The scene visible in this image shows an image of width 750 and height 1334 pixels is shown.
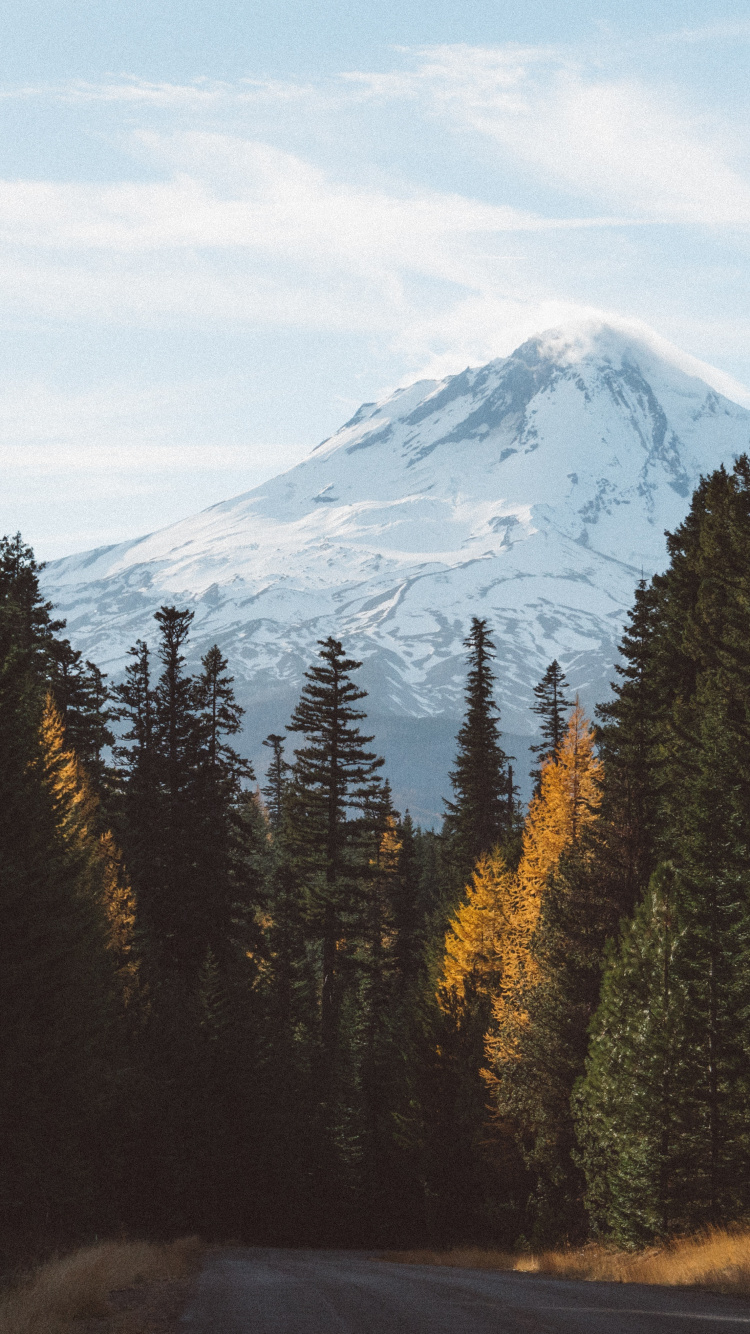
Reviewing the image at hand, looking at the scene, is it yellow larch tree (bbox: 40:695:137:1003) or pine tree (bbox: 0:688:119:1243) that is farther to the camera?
yellow larch tree (bbox: 40:695:137:1003)

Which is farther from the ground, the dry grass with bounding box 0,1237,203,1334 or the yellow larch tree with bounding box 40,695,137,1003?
the yellow larch tree with bounding box 40,695,137,1003

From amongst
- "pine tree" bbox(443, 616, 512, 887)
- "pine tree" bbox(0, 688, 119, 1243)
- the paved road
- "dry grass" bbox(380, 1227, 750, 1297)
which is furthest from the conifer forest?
the paved road

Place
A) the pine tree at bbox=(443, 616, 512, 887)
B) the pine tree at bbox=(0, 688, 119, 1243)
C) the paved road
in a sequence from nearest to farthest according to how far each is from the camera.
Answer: the paved road → the pine tree at bbox=(0, 688, 119, 1243) → the pine tree at bbox=(443, 616, 512, 887)

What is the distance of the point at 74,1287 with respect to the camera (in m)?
13.6

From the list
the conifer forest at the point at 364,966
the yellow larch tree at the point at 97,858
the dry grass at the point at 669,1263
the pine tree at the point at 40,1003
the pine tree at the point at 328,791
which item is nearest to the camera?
the dry grass at the point at 669,1263

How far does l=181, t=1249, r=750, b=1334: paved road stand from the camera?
1144cm

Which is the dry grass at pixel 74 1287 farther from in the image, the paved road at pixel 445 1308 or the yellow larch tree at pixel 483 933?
the yellow larch tree at pixel 483 933

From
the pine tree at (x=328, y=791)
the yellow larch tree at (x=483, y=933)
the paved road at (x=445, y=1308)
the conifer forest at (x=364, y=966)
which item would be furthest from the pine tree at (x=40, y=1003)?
the yellow larch tree at (x=483, y=933)

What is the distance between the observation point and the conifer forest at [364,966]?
2447cm

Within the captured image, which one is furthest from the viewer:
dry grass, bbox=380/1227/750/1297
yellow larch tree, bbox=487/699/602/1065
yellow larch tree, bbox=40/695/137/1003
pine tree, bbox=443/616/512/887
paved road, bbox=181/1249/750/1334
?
pine tree, bbox=443/616/512/887

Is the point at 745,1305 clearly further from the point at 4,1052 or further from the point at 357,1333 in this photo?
the point at 4,1052

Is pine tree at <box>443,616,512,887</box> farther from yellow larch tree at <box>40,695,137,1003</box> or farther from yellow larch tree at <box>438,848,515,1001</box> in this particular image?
yellow larch tree at <box>40,695,137,1003</box>

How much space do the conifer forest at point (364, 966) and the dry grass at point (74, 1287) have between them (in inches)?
131

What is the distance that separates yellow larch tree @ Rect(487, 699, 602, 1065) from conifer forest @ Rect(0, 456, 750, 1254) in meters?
0.15
